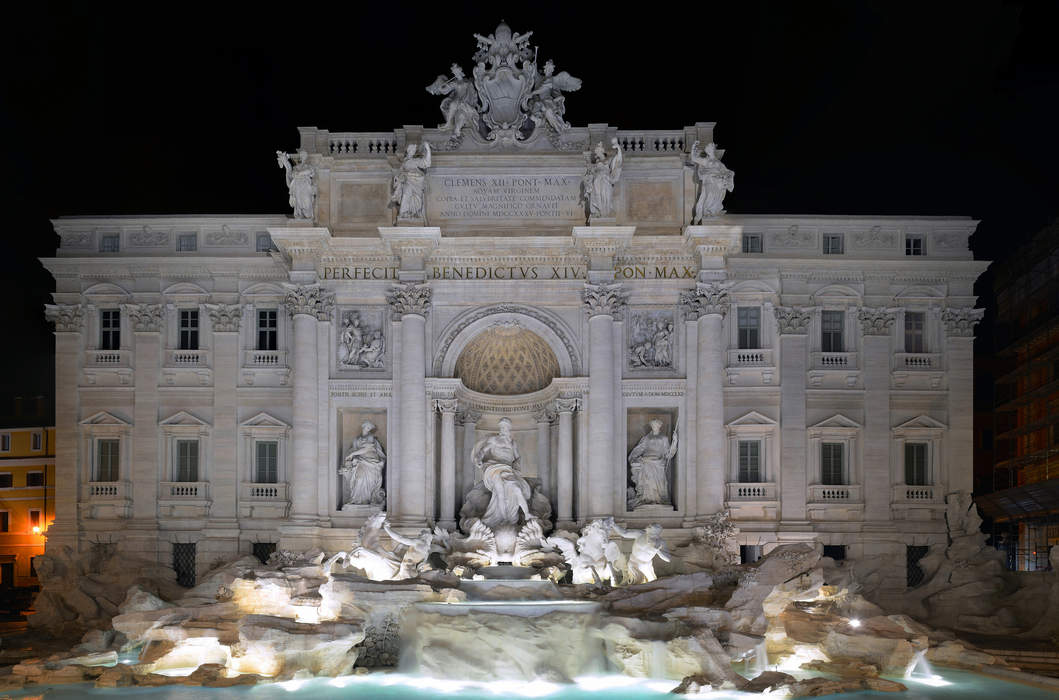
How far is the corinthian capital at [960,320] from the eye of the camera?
35156 mm

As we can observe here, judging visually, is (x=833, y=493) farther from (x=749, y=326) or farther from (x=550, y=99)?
(x=550, y=99)

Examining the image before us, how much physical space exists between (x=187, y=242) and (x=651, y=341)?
598 inches

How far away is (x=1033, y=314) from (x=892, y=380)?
10099 millimetres

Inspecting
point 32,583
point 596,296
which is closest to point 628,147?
point 596,296

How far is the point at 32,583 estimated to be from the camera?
45.4 meters

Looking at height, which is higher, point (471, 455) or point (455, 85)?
point (455, 85)

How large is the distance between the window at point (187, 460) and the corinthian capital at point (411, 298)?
835 cm

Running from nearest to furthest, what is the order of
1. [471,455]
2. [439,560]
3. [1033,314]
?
[439,560]
[471,455]
[1033,314]

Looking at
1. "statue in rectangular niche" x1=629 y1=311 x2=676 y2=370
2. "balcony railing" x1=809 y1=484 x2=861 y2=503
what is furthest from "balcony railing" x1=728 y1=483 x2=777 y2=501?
"statue in rectangular niche" x1=629 y1=311 x2=676 y2=370

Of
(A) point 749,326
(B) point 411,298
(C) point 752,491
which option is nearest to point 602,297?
(A) point 749,326

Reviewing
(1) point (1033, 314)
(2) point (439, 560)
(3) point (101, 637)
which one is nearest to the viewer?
(3) point (101, 637)

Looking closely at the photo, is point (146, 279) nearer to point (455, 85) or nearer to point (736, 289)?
point (455, 85)

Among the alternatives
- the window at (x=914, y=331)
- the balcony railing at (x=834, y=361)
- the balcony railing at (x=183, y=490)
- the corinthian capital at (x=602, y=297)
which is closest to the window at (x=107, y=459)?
the balcony railing at (x=183, y=490)

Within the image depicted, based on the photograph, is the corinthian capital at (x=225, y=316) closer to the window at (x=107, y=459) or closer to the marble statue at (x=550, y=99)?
the window at (x=107, y=459)
